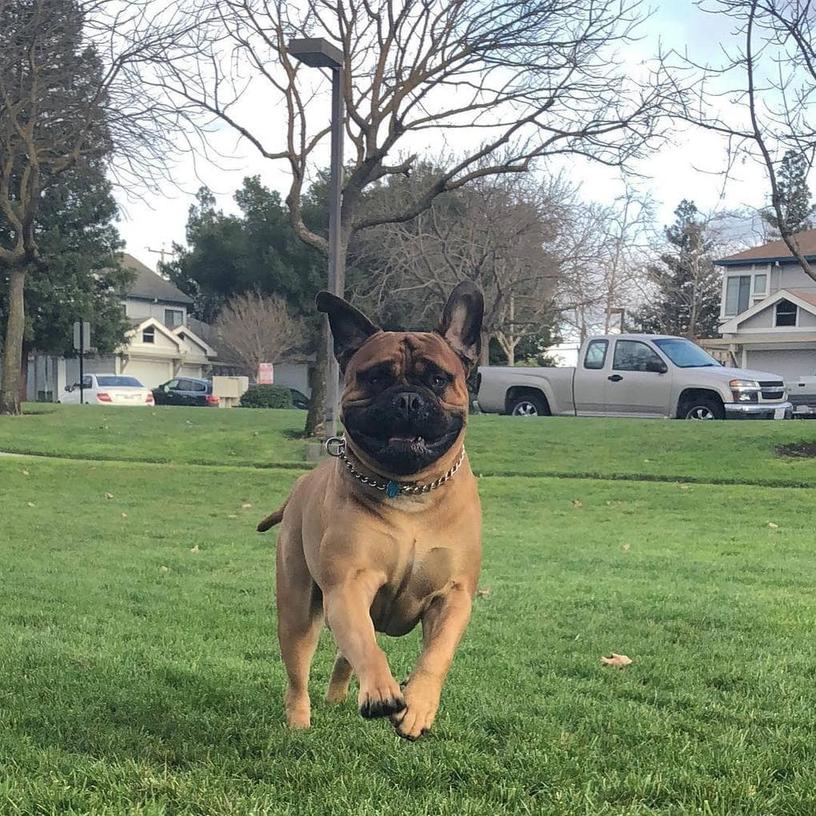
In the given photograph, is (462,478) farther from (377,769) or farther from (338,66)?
(338,66)

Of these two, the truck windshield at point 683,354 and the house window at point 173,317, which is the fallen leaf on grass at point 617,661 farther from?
the house window at point 173,317

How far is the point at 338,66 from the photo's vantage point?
45.0ft

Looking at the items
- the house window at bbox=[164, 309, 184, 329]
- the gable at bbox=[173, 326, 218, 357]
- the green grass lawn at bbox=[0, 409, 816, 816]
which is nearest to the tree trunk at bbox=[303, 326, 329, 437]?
the green grass lawn at bbox=[0, 409, 816, 816]

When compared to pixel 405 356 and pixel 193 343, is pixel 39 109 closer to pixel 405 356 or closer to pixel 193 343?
pixel 405 356

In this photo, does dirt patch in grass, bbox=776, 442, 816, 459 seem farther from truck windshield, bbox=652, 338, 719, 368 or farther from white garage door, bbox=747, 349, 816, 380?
white garage door, bbox=747, 349, 816, 380

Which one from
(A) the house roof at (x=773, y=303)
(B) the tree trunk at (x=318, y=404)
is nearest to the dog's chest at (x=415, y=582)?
(B) the tree trunk at (x=318, y=404)

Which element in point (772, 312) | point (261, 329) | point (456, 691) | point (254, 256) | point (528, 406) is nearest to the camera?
point (456, 691)

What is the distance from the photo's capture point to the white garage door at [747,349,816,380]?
137 feet

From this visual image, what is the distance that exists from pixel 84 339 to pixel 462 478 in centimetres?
2795

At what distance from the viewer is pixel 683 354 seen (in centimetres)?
1944

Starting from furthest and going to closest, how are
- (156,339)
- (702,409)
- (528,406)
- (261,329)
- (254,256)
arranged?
(156,339)
(254,256)
(261,329)
(528,406)
(702,409)

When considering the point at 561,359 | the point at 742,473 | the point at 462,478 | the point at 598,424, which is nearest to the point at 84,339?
the point at 598,424

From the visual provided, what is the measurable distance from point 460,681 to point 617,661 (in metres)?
0.90

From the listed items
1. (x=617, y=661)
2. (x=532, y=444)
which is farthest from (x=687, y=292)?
(x=617, y=661)
